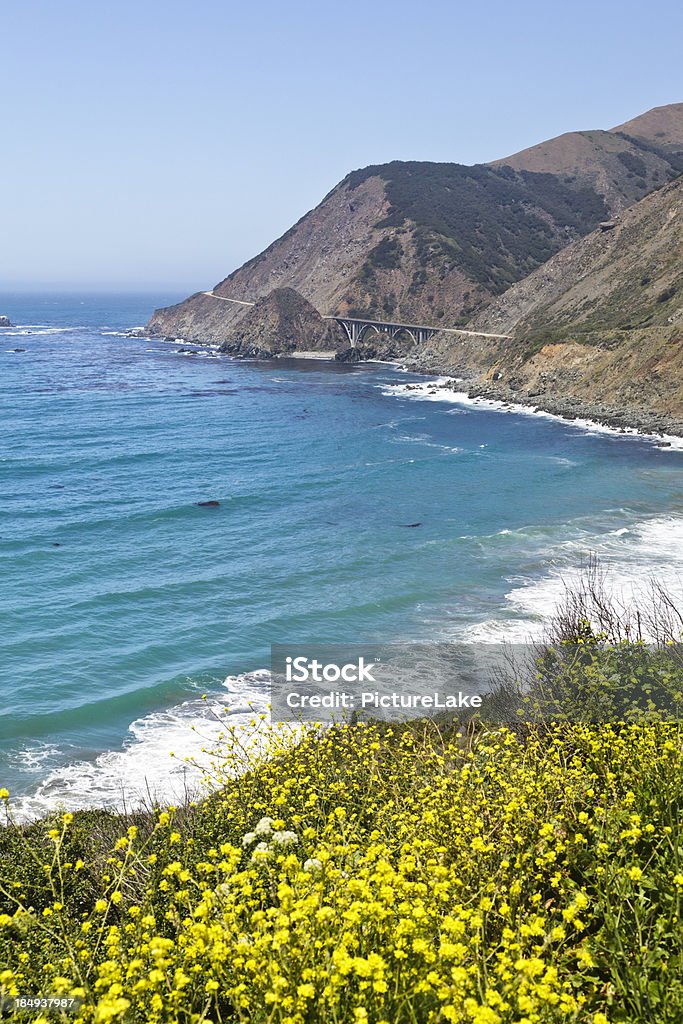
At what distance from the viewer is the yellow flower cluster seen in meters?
4.12

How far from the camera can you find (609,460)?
1885 inches

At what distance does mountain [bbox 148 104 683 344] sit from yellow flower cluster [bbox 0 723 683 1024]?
108830 mm

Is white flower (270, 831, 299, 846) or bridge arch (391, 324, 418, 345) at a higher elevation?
bridge arch (391, 324, 418, 345)

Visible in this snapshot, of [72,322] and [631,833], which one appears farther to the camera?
[72,322]

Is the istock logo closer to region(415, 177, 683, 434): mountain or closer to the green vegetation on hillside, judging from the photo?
region(415, 177, 683, 434): mountain

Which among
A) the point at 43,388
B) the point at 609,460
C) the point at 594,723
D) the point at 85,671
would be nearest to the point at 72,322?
the point at 43,388

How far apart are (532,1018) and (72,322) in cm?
20181

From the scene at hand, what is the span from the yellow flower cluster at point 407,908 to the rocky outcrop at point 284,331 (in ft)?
359

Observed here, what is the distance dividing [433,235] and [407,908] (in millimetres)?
135607

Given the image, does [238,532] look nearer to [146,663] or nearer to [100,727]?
[146,663]

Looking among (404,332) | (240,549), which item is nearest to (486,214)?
(404,332)

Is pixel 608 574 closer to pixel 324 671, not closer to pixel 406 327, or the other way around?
pixel 324 671

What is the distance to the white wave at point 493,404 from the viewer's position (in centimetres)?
5462

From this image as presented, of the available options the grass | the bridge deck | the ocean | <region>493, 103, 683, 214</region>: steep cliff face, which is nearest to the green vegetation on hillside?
<region>493, 103, 683, 214</region>: steep cliff face
